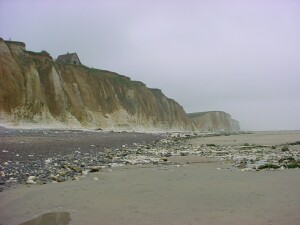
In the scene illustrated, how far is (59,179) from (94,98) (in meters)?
48.5

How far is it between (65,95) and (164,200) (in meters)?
44.3

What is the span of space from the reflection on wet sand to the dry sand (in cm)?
10

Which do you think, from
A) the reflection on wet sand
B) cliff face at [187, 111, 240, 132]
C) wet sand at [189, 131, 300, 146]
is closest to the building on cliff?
wet sand at [189, 131, 300, 146]

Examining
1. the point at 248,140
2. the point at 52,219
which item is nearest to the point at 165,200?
the point at 52,219

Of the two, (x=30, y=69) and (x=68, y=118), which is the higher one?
(x=30, y=69)

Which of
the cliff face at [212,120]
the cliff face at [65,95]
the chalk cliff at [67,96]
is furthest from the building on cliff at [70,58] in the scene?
the cliff face at [212,120]

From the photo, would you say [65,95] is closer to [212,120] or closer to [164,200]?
[164,200]

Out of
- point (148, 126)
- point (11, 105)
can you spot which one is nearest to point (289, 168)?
point (11, 105)

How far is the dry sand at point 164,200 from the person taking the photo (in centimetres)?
430

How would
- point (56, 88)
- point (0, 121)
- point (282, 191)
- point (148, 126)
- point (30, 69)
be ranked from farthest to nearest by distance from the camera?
point (148, 126) → point (56, 88) → point (30, 69) → point (0, 121) → point (282, 191)

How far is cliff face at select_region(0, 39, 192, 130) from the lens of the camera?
121 feet

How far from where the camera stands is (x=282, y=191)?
19.1 ft

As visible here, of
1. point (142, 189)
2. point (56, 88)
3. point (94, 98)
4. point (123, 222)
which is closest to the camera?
point (123, 222)

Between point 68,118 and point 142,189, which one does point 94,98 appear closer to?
point 68,118
